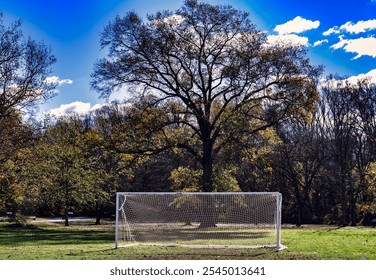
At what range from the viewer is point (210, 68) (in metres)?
31.2

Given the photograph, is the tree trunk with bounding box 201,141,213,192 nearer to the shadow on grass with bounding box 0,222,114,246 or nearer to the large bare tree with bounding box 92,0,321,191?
the large bare tree with bounding box 92,0,321,191

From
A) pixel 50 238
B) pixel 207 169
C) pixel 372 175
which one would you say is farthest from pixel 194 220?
pixel 372 175

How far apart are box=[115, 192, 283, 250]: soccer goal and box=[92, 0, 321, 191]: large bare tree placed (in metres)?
10.0

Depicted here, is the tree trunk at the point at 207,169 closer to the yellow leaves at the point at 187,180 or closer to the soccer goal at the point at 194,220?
the yellow leaves at the point at 187,180

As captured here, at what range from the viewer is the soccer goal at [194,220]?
18.3m

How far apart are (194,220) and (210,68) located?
529 inches

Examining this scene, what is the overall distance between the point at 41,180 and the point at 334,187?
25.0 meters

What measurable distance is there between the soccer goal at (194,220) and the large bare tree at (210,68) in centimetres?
1002

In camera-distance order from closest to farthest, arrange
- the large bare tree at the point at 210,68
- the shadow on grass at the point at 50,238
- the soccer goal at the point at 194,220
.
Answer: the soccer goal at the point at 194,220, the shadow on grass at the point at 50,238, the large bare tree at the point at 210,68

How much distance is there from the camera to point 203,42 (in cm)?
3062

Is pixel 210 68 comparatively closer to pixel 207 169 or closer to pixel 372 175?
pixel 207 169

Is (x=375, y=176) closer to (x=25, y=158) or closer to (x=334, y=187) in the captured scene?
(x=334, y=187)

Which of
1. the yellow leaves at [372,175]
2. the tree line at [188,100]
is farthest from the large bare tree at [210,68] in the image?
the yellow leaves at [372,175]
